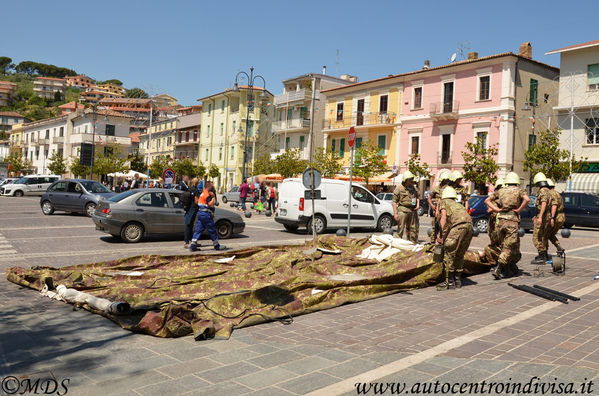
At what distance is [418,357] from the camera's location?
4.60 metres

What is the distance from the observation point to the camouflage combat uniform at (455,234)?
24.9 ft

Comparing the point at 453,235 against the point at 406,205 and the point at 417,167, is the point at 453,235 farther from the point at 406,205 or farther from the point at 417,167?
the point at 417,167

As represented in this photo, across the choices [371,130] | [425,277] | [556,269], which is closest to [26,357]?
[425,277]

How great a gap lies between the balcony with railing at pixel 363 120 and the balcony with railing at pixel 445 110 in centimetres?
407

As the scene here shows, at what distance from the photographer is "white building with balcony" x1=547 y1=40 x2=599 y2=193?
109 ft

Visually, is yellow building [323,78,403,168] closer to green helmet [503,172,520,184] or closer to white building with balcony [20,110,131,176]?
white building with balcony [20,110,131,176]

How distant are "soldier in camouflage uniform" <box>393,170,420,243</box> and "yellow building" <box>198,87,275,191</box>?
160 feet

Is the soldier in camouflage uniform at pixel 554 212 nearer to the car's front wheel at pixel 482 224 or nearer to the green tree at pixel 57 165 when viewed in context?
the car's front wheel at pixel 482 224

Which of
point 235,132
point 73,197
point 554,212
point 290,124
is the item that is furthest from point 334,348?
point 235,132

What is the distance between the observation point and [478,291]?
7.64 m

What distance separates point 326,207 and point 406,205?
4985 millimetres

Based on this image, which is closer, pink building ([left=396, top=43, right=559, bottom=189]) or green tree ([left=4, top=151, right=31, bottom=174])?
pink building ([left=396, top=43, right=559, bottom=189])

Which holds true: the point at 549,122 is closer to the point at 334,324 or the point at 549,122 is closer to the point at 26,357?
the point at 334,324

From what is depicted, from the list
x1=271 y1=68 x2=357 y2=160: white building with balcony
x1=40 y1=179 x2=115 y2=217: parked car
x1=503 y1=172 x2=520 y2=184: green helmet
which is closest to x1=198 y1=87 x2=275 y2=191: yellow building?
x1=271 y1=68 x2=357 y2=160: white building with balcony
